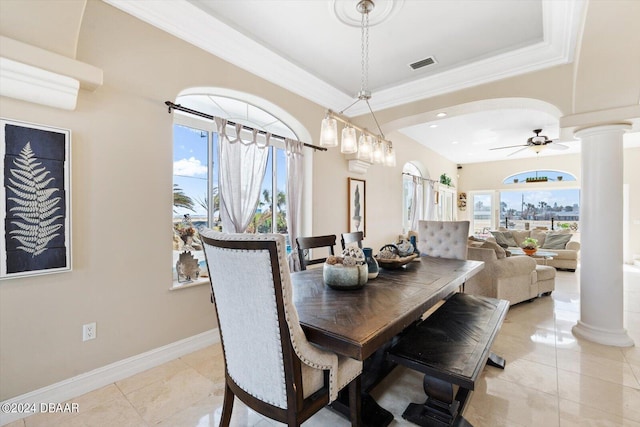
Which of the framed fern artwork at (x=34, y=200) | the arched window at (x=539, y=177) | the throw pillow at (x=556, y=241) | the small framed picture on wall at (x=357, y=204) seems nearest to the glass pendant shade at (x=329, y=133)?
the framed fern artwork at (x=34, y=200)

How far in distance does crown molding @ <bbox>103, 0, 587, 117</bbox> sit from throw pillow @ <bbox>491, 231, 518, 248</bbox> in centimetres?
536

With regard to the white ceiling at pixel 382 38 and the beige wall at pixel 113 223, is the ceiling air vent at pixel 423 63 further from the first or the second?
the beige wall at pixel 113 223

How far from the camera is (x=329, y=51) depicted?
9.44ft

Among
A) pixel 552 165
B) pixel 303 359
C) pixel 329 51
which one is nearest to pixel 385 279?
pixel 303 359

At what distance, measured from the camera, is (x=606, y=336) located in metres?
2.62

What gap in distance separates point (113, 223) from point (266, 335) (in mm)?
1601

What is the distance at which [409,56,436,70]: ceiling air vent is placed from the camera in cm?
300

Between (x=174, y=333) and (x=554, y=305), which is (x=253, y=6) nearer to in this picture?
(x=174, y=333)

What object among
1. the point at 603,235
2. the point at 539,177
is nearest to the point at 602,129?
the point at 603,235

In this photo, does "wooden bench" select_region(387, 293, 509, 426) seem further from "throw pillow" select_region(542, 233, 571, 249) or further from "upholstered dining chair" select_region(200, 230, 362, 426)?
"throw pillow" select_region(542, 233, 571, 249)

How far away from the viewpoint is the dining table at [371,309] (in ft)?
3.72

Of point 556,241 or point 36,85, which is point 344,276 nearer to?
point 36,85

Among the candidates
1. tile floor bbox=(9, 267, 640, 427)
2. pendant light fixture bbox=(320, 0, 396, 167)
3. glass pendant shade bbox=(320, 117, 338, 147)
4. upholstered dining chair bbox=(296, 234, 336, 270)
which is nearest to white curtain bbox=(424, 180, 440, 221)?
tile floor bbox=(9, 267, 640, 427)

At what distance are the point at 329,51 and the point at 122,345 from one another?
314 cm
